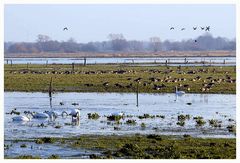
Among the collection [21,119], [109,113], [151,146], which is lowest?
[151,146]

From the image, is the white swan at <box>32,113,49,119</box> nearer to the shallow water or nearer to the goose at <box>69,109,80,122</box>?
the shallow water

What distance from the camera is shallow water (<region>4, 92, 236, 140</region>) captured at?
22.4 m

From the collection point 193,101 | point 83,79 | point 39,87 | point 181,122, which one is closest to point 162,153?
point 181,122

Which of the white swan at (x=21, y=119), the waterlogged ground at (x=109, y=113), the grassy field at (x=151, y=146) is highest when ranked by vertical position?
the white swan at (x=21, y=119)

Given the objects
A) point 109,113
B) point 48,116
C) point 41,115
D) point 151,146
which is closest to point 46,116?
point 48,116

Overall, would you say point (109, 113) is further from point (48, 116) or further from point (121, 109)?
point (48, 116)

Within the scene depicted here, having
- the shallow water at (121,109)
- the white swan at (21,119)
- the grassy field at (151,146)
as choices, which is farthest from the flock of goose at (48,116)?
the grassy field at (151,146)

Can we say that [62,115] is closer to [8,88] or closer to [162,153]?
[162,153]

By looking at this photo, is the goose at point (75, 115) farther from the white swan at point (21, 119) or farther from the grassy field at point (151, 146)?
the grassy field at point (151, 146)

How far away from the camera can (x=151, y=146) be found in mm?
18969

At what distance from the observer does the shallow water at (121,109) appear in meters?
22.4

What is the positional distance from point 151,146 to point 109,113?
9.77 meters

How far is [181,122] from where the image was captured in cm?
2509

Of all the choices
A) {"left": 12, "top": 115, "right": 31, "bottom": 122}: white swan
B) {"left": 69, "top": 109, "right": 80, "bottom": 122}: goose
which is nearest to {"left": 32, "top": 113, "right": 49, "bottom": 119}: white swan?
{"left": 12, "top": 115, "right": 31, "bottom": 122}: white swan
